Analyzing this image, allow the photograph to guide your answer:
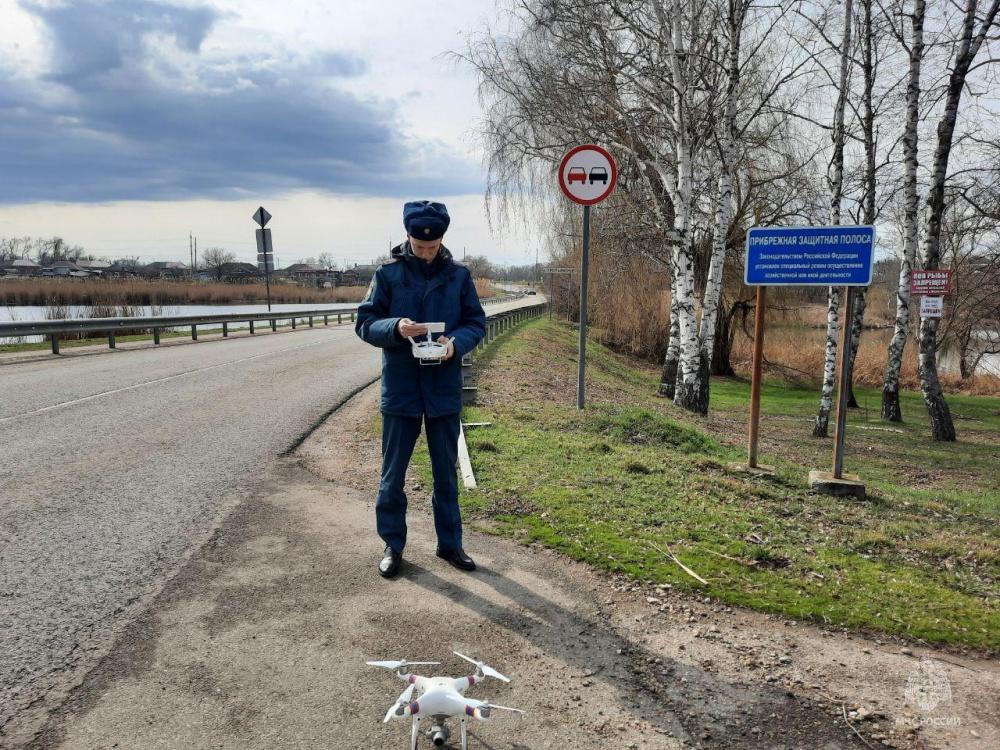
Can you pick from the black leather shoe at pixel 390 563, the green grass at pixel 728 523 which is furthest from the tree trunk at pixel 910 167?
the black leather shoe at pixel 390 563

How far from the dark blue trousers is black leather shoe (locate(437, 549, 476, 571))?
0.12 ft

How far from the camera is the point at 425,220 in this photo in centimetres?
376

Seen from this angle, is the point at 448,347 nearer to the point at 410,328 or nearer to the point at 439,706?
the point at 410,328

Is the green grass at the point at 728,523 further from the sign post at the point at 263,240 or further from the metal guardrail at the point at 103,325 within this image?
the sign post at the point at 263,240

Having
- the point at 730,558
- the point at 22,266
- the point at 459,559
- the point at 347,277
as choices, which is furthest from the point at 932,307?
the point at 22,266

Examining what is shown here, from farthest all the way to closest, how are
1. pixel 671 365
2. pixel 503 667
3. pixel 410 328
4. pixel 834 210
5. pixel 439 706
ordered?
1. pixel 671 365
2. pixel 834 210
3. pixel 410 328
4. pixel 503 667
5. pixel 439 706

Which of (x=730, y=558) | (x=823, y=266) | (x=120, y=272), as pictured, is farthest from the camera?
(x=120, y=272)

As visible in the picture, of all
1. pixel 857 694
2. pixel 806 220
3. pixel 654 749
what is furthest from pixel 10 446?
pixel 806 220

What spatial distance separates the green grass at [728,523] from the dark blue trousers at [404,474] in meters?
0.71

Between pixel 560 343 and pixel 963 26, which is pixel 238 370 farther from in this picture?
pixel 963 26

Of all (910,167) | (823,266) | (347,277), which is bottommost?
(823,266)

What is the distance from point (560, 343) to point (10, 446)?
772 inches

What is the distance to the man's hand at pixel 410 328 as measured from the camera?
360 cm

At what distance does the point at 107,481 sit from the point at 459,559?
358cm
